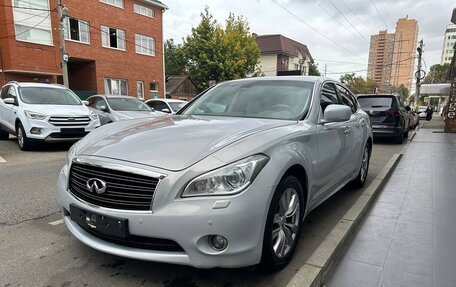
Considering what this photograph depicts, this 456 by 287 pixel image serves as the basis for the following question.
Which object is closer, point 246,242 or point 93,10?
point 246,242

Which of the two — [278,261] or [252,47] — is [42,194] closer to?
[278,261]

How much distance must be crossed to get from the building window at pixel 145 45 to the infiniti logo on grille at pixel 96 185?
24115 mm

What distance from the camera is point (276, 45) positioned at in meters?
44.3

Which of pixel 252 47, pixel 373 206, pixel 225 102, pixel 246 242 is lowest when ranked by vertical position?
pixel 373 206

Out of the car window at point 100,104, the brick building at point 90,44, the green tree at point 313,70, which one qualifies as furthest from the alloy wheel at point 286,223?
the green tree at point 313,70

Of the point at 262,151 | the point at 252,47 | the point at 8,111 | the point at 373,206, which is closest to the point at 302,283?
the point at 262,151

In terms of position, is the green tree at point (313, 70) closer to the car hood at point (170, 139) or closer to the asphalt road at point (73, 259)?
the asphalt road at point (73, 259)

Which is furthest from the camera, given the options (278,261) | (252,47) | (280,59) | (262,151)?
(280,59)

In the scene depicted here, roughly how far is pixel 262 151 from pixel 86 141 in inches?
61.2

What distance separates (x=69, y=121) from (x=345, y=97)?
634 centimetres

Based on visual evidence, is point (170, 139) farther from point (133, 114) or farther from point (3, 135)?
point (3, 135)

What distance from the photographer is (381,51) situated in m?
51.3

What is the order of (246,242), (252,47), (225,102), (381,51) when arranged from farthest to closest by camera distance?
(381,51) < (252,47) < (225,102) < (246,242)

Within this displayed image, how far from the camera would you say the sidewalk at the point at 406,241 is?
2.62 m
